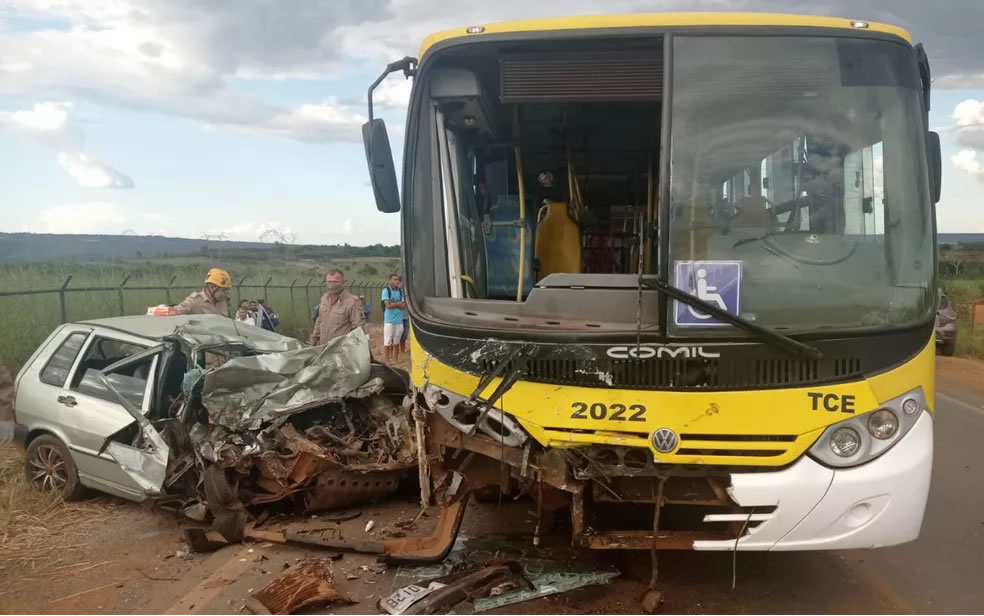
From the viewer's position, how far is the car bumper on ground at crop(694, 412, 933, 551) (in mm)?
3660

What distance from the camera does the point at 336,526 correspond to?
581 centimetres

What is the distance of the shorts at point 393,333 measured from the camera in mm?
13688

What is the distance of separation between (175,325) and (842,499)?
5672 millimetres

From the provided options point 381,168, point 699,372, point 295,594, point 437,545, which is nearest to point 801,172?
point 699,372

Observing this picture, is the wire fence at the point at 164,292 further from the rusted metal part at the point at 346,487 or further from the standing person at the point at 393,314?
the rusted metal part at the point at 346,487

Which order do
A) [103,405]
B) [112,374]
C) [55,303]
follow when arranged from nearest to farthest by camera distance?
[103,405] → [112,374] → [55,303]

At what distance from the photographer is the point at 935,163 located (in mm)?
4152

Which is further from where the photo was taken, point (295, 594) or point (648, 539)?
point (295, 594)

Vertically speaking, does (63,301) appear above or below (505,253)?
below

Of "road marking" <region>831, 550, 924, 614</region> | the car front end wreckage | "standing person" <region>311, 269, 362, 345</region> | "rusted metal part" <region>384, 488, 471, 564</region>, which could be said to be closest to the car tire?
the car front end wreckage

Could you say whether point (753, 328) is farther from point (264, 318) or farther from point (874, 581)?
point (264, 318)

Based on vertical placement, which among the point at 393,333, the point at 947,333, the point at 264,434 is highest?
the point at 264,434

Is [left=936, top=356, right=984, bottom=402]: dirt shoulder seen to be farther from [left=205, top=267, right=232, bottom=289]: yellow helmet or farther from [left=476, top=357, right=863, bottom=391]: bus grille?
[left=205, top=267, right=232, bottom=289]: yellow helmet

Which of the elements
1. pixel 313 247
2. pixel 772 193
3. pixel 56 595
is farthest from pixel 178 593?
pixel 313 247
